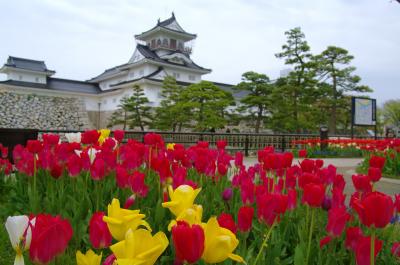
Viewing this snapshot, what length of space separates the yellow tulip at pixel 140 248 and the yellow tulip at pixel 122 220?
0.36 feet

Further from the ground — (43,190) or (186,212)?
(186,212)

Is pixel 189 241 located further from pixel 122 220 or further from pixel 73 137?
pixel 73 137

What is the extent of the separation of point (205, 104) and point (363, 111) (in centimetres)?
1046

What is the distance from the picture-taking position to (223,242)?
2.36 ft

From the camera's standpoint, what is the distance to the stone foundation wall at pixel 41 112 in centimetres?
2891

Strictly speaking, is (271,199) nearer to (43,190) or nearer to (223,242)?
Result: (223,242)

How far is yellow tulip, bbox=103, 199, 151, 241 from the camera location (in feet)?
2.54

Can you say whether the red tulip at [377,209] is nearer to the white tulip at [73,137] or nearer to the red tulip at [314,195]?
the red tulip at [314,195]

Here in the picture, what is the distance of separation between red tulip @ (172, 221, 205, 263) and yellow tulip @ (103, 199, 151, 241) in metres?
0.14

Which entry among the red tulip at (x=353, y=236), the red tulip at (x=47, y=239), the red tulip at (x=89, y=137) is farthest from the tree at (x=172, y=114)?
the red tulip at (x=47, y=239)

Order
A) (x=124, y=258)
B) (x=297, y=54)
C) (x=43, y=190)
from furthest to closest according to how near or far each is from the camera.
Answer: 1. (x=297, y=54)
2. (x=43, y=190)
3. (x=124, y=258)

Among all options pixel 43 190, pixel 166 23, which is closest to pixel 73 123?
pixel 166 23

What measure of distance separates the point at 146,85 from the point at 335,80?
1632cm

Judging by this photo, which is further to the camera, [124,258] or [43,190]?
[43,190]
